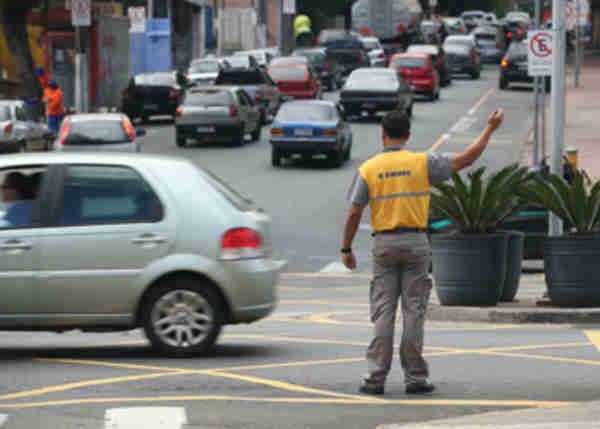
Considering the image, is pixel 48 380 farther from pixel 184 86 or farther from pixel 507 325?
pixel 184 86

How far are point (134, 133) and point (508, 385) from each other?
792 inches

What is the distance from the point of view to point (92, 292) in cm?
1084

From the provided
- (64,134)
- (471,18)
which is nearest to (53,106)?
(64,134)

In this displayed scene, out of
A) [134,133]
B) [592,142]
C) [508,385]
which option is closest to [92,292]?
[508,385]

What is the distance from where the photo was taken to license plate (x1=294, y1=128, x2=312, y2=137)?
33969 mm

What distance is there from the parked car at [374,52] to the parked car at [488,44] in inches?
407

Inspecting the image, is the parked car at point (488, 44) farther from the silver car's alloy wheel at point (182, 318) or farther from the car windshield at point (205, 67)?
the silver car's alloy wheel at point (182, 318)

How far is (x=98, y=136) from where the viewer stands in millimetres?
28375

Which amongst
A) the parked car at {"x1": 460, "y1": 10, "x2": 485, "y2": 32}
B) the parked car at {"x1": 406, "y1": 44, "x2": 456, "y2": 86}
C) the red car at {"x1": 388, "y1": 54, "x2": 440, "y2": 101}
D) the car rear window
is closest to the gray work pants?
the car rear window

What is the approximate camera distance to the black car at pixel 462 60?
216 feet

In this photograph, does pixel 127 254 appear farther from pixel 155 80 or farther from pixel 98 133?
pixel 155 80

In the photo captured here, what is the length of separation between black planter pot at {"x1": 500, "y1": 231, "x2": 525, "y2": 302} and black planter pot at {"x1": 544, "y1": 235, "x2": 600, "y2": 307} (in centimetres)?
55

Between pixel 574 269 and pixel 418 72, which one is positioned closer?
pixel 574 269

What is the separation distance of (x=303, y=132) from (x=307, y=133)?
10 cm
